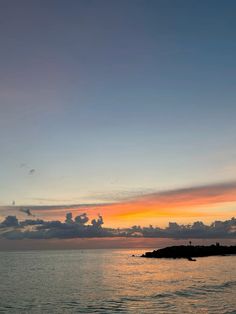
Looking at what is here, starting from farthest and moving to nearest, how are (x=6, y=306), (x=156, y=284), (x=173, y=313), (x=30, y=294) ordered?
(x=156, y=284) < (x=30, y=294) < (x=6, y=306) < (x=173, y=313)

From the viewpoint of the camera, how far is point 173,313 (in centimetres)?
4369

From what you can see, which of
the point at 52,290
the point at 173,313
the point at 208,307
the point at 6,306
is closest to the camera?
the point at 173,313

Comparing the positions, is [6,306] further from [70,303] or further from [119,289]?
[119,289]

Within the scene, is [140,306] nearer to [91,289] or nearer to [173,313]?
[173,313]

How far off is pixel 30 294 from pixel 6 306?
38.9ft

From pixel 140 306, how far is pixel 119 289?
1841 cm

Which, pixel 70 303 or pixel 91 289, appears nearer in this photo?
pixel 70 303

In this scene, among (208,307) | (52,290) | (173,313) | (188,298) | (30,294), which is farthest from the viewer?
(52,290)

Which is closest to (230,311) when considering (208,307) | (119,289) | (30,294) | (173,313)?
(208,307)

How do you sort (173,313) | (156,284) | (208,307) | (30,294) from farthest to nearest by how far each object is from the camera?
1. (156,284)
2. (30,294)
3. (208,307)
4. (173,313)

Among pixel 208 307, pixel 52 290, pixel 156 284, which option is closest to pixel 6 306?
pixel 52 290

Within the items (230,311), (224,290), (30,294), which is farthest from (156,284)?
(230,311)

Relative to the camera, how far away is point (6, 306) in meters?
50.3

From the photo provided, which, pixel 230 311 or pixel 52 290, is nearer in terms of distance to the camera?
pixel 230 311
